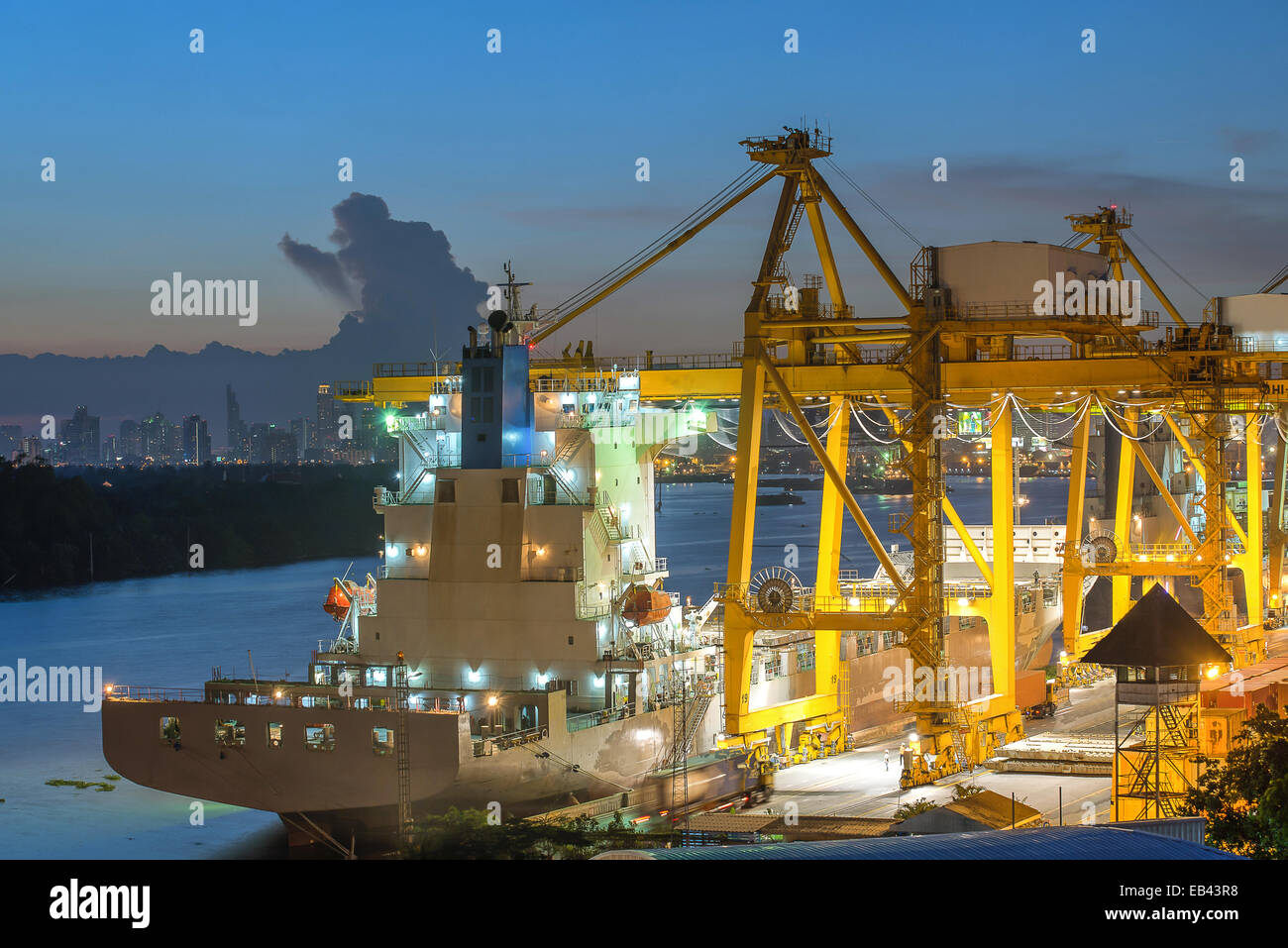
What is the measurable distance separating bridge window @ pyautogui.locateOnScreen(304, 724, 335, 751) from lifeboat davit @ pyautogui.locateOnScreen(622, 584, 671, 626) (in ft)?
22.1

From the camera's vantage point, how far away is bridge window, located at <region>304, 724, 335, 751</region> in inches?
1045

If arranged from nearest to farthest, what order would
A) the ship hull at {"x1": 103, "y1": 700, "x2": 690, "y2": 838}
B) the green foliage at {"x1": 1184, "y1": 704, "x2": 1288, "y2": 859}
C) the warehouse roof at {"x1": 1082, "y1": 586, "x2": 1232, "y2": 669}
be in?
the green foliage at {"x1": 1184, "y1": 704, "x2": 1288, "y2": 859} < the warehouse roof at {"x1": 1082, "y1": 586, "x2": 1232, "y2": 669} < the ship hull at {"x1": 103, "y1": 700, "x2": 690, "y2": 838}

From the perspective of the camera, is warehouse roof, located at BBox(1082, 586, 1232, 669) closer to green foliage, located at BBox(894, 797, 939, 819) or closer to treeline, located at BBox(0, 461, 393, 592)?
green foliage, located at BBox(894, 797, 939, 819)

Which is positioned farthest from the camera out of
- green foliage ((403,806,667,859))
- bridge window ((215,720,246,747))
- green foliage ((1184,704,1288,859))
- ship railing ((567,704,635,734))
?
ship railing ((567,704,635,734))

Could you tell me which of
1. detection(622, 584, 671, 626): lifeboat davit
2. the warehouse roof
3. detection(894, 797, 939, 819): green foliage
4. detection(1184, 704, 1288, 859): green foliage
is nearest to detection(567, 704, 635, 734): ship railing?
detection(622, 584, 671, 626): lifeboat davit

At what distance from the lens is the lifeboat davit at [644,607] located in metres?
30.5

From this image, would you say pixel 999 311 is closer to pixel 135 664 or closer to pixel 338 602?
pixel 338 602

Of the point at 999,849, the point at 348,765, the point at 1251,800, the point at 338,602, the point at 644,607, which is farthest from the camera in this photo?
the point at 338,602

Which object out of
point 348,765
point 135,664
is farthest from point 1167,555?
point 135,664

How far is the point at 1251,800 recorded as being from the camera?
19.7 metres

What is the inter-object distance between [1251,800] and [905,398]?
1476 centimetres

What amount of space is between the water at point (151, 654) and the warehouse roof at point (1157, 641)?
58.8ft
